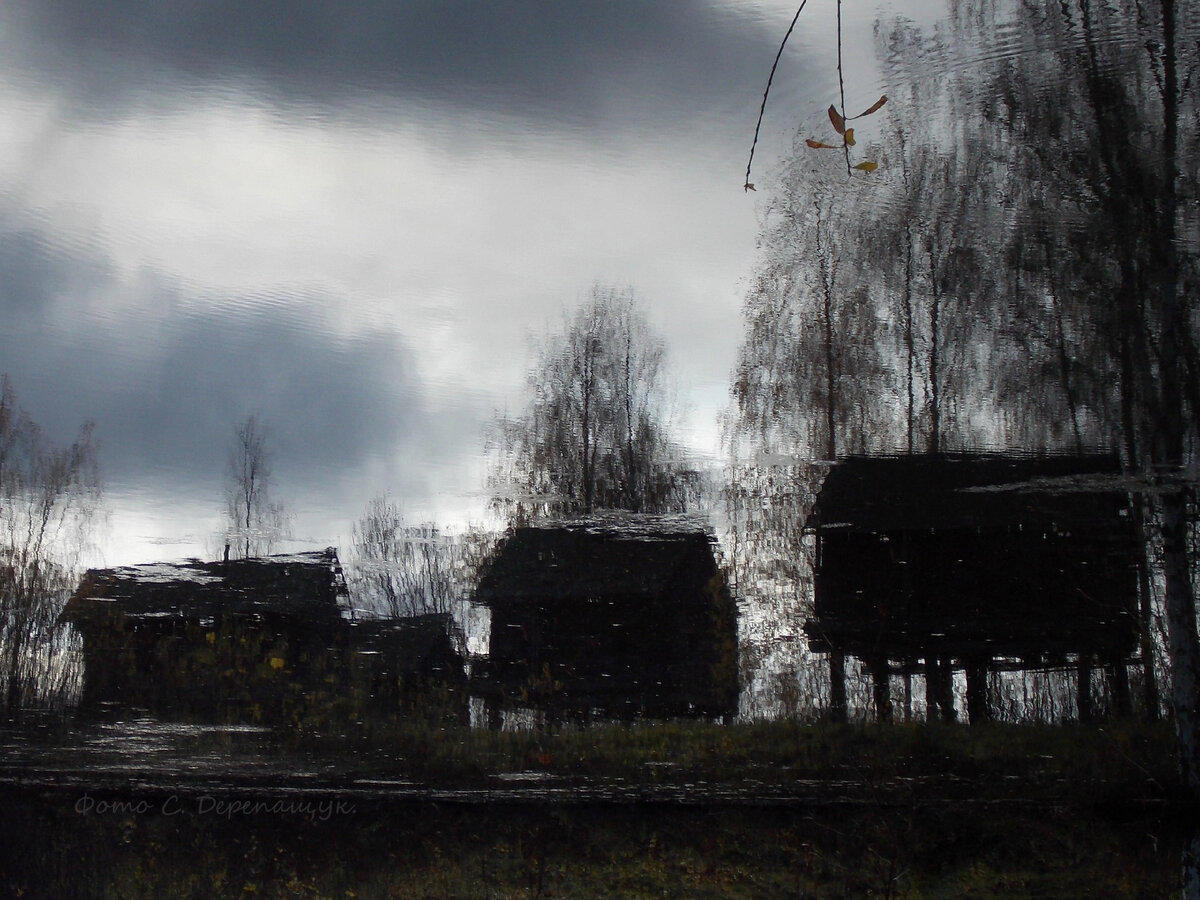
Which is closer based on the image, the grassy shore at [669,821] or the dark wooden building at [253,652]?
the grassy shore at [669,821]

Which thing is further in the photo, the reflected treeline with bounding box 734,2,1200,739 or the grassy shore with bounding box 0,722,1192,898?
the reflected treeline with bounding box 734,2,1200,739

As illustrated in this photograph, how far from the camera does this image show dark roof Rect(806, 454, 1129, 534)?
6.71ft

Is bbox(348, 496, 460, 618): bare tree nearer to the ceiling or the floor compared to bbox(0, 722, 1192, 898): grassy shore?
nearer to the ceiling

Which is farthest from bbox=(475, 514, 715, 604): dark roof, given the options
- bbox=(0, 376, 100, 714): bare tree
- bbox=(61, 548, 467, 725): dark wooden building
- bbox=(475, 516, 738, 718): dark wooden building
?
bbox=(0, 376, 100, 714): bare tree

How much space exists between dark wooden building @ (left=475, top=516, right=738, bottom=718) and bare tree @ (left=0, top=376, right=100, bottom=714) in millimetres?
941

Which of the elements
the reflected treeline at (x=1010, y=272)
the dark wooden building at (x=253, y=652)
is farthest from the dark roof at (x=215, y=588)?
the reflected treeline at (x=1010, y=272)

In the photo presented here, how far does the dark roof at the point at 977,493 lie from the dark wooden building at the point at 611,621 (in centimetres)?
29

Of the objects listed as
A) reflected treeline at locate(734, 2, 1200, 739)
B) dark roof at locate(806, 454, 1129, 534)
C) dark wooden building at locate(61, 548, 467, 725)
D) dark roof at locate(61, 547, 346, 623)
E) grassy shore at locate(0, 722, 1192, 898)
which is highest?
reflected treeline at locate(734, 2, 1200, 739)

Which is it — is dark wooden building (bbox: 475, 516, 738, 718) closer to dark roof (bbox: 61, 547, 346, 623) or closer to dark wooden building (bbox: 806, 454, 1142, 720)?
dark wooden building (bbox: 806, 454, 1142, 720)

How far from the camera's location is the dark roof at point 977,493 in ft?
6.71

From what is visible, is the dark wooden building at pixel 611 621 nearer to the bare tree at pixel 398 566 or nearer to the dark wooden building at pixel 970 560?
the bare tree at pixel 398 566

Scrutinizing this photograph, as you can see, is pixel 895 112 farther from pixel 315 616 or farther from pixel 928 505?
pixel 315 616

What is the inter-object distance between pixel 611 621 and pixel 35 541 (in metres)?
1.30

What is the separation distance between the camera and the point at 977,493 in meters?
2.06
